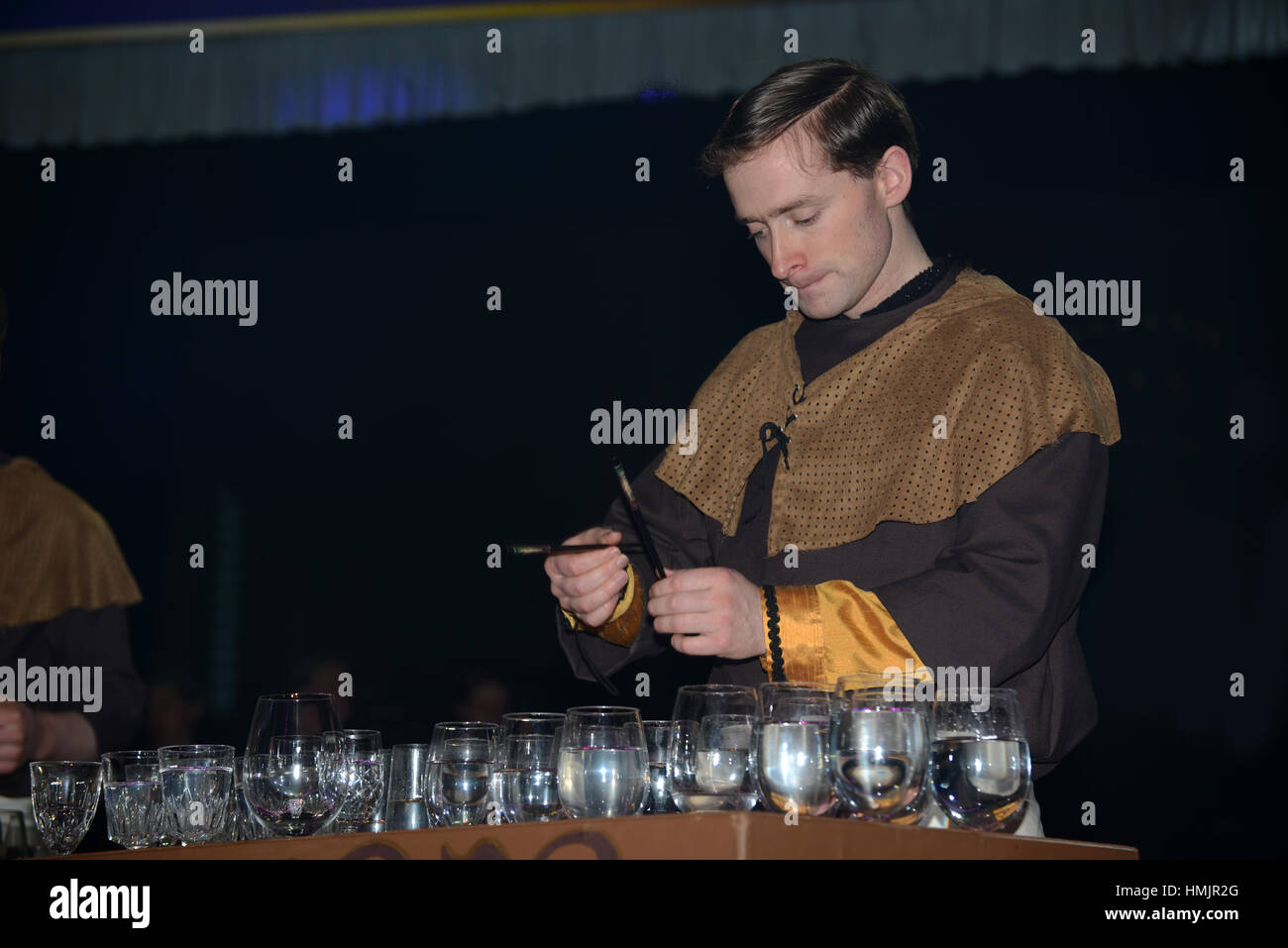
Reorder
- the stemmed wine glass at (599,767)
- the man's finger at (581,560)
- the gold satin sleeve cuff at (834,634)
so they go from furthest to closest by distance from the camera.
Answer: the man's finger at (581,560)
the gold satin sleeve cuff at (834,634)
the stemmed wine glass at (599,767)

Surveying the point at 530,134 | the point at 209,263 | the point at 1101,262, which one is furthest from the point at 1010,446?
the point at 209,263

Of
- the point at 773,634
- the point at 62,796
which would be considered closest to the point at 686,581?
the point at 773,634

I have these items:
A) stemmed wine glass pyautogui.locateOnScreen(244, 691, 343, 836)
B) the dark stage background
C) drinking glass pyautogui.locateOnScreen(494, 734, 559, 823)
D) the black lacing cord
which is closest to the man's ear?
the black lacing cord

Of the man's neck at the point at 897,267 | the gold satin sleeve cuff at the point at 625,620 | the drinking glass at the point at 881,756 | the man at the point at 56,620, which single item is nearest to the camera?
the drinking glass at the point at 881,756

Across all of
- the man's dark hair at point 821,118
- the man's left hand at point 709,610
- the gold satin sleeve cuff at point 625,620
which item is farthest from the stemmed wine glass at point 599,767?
the man's dark hair at point 821,118

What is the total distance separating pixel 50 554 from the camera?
13.3 ft

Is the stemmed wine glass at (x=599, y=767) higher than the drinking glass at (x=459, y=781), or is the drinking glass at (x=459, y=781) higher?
the stemmed wine glass at (x=599, y=767)

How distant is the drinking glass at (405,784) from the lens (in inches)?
56.2

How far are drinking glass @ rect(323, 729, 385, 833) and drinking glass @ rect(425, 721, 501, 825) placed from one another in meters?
0.05

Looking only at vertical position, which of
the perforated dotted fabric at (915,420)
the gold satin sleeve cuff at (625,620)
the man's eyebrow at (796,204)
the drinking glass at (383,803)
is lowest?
the drinking glass at (383,803)

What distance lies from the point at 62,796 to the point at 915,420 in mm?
1190

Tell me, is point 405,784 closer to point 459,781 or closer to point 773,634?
point 459,781

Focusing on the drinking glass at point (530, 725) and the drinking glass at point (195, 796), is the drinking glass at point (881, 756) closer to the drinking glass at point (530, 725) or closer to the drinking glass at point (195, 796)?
the drinking glass at point (530, 725)
